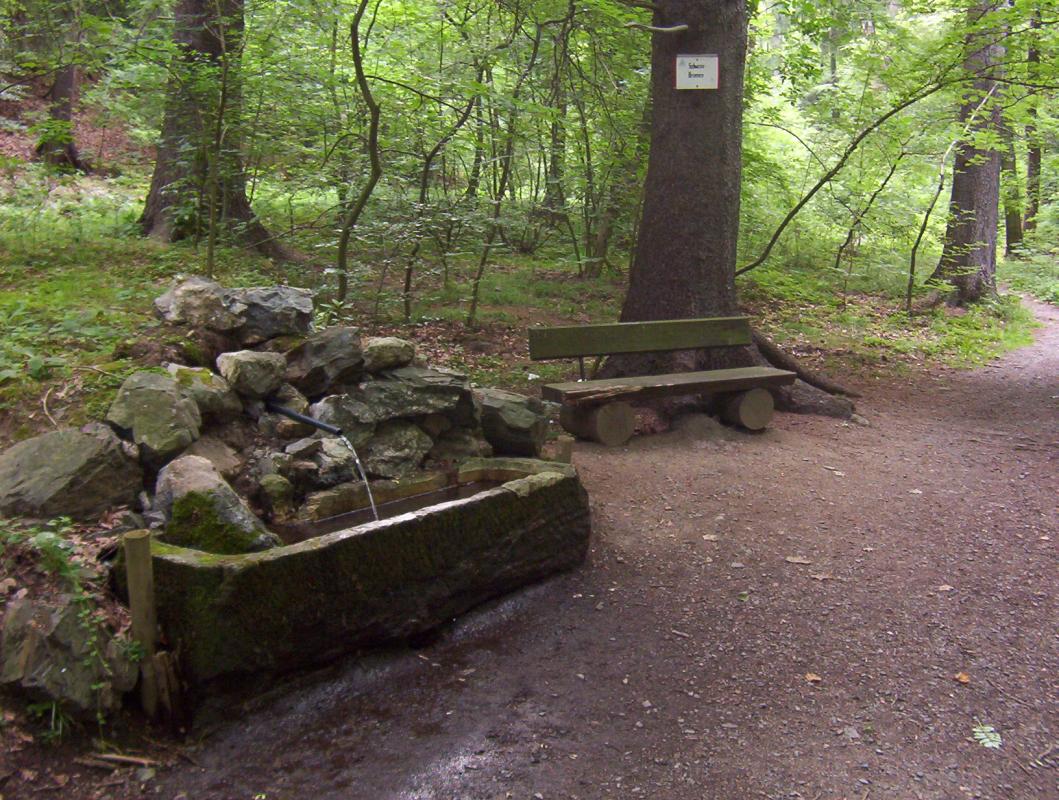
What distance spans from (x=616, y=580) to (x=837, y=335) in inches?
318

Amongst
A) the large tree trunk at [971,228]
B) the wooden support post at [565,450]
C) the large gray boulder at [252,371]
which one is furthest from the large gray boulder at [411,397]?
the large tree trunk at [971,228]

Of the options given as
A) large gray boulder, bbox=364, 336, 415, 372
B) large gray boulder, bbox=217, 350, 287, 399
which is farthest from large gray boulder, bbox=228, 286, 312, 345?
large gray boulder, bbox=364, 336, 415, 372

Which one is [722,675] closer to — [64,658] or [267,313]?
[64,658]

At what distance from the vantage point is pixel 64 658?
2.91m

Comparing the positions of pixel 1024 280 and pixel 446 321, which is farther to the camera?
pixel 1024 280

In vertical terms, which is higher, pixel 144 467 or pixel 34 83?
pixel 34 83

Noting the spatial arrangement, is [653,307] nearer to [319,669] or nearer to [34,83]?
[319,669]

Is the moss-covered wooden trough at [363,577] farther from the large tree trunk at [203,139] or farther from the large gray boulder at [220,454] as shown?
the large tree trunk at [203,139]

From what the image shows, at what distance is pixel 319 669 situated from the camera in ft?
11.5

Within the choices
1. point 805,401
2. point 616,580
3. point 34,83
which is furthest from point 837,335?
point 34,83

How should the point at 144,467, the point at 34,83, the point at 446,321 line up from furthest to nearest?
the point at 34,83 < the point at 446,321 < the point at 144,467

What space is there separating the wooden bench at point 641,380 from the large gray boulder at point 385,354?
60.1 inches

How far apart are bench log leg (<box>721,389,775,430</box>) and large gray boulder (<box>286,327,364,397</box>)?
3.40 m

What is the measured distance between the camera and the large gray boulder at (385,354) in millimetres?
4965
